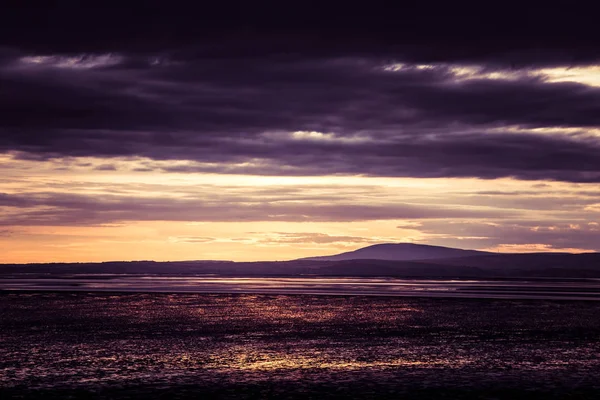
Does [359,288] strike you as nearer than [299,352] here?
No

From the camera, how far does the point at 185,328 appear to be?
113 feet

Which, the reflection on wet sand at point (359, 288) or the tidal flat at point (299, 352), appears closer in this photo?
the tidal flat at point (299, 352)

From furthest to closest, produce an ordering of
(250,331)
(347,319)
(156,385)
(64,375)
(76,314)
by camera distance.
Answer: (76,314)
(347,319)
(250,331)
(64,375)
(156,385)

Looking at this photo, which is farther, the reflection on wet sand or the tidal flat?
the reflection on wet sand

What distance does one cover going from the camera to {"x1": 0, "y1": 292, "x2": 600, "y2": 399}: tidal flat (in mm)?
19859

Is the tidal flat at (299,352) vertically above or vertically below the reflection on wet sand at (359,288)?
below

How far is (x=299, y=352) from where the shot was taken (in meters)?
26.5

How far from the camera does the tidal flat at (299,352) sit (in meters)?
19.9

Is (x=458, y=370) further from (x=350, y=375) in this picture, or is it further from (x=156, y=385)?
(x=156, y=385)

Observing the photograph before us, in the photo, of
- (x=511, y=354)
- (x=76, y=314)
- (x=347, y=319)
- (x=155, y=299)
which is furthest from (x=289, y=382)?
(x=155, y=299)

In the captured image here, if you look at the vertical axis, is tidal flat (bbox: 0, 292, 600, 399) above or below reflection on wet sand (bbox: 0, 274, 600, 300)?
below

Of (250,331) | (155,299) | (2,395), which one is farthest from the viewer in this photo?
(155,299)

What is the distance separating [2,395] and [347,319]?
74.9ft

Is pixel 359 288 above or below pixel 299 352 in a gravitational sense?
above
